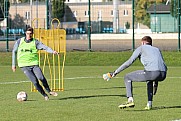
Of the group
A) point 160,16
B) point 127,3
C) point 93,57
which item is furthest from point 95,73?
point 160,16

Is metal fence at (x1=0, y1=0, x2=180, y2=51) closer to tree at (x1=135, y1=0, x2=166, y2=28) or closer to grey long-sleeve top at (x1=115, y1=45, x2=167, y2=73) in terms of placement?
tree at (x1=135, y1=0, x2=166, y2=28)

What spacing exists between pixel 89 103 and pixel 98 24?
29.3m

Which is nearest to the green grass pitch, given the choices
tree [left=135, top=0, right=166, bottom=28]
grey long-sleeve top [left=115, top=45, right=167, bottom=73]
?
grey long-sleeve top [left=115, top=45, right=167, bottom=73]

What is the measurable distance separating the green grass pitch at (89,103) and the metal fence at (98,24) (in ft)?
48.4

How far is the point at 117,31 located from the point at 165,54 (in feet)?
56.7

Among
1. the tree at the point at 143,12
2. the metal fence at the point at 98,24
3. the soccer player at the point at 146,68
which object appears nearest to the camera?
the soccer player at the point at 146,68

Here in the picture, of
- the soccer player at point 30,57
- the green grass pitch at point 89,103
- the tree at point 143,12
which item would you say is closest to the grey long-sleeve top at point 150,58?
the green grass pitch at point 89,103

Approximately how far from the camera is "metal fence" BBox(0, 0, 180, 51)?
41.4 m

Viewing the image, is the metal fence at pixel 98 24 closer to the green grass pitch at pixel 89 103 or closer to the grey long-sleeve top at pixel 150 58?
the green grass pitch at pixel 89 103

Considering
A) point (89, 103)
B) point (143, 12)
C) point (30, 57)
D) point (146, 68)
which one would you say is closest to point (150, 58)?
point (146, 68)

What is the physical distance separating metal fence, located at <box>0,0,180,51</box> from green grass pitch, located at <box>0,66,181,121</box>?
48.4 ft

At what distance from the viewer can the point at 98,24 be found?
151 feet

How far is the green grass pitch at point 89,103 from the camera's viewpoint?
548 inches

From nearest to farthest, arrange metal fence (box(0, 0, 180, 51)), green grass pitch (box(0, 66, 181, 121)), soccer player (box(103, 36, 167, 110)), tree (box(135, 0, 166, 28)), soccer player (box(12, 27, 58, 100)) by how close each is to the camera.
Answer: green grass pitch (box(0, 66, 181, 121))
soccer player (box(103, 36, 167, 110))
soccer player (box(12, 27, 58, 100))
metal fence (box(0, 0, 180, 51))
tree (box(135, 0, 166, 28))
